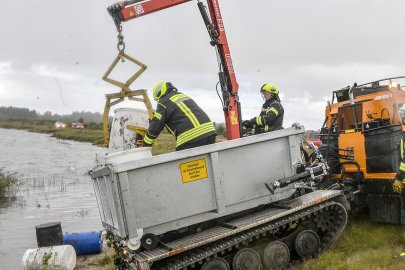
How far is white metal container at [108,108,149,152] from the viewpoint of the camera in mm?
6852

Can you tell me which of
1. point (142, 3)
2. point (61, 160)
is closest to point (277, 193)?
point (142, 3)

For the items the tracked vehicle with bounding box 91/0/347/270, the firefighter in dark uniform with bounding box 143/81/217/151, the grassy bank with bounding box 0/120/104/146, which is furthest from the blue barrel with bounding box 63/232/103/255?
the grassy bank with bounding box 0/120/104/146

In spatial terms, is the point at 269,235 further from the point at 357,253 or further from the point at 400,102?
the point at 400,102

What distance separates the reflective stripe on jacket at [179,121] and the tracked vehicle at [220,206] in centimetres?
45

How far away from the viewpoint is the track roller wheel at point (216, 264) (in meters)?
5.02

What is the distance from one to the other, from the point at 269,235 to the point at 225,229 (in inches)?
34.1

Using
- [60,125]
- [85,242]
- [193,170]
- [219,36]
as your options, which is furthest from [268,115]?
[60,125]

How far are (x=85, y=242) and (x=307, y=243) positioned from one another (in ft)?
14.7

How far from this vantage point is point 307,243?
19.0 ft

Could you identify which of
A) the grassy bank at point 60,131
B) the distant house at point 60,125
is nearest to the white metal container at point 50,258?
the grassy bank at point 60,131

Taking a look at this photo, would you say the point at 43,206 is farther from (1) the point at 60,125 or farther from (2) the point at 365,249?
(1) the point at 60,125

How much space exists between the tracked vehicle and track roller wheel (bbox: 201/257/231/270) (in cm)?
1

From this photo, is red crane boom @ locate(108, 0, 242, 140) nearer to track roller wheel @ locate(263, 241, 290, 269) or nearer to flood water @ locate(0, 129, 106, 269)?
flood water @ locate(0, 129, 106, 269)

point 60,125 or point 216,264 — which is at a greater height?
point 60,125
